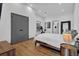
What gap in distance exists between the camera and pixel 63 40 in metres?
1.41

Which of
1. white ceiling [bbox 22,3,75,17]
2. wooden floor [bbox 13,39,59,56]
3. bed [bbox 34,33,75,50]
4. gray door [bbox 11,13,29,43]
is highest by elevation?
white ceiling [bbox 22,3,75,17]

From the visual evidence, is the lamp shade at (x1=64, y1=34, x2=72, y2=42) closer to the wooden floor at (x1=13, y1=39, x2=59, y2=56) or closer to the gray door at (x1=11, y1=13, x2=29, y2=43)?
the wooden floor at (x1=13, y1=39, x2=59, y2=56)

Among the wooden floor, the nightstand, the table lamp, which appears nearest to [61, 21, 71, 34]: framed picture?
the table lamp

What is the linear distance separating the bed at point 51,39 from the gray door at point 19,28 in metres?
0.25

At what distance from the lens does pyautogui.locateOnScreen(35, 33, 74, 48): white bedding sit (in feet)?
4.71

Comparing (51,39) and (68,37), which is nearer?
(68,37)

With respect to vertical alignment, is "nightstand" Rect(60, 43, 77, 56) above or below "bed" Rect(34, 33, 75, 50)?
below

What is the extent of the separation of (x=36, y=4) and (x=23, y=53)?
894 millimetres

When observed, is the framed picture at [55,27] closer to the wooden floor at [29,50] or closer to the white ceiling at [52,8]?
the white ceiling at [52,8]

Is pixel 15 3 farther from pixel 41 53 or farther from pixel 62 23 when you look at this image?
pixel 41 53

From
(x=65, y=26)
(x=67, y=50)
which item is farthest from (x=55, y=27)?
(x=67, y=50)

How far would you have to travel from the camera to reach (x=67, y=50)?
1370 millimetres

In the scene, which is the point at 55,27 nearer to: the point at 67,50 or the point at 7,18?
the point at 67,50

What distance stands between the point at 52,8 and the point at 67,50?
789mm
